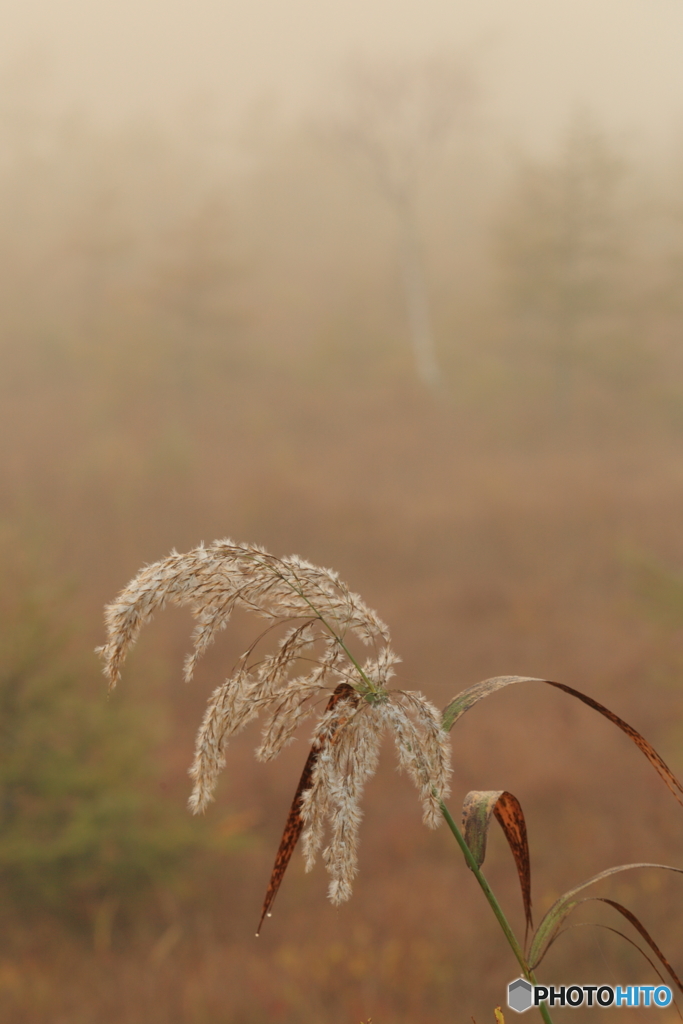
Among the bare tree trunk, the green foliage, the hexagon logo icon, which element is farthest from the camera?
the bare tree trunk

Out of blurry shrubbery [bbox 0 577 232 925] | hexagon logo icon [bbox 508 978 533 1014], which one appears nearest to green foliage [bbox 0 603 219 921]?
blurry shrubbery [bbox 0 577 232 925]

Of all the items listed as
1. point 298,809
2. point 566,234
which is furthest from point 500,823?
point 566,234

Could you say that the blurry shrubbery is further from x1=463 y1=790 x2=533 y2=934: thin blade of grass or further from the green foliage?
x1=463 y1=790 x2=533 y2=934: thin blade of grass

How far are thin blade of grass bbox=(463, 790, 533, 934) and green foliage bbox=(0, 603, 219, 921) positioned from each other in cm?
470

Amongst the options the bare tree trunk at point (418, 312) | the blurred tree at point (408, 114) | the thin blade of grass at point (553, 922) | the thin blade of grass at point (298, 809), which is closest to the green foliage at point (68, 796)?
the thin blade of grass at point (298, 809)

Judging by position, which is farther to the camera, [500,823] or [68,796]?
[68,796]

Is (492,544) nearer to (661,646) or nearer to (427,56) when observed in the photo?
(661,646)

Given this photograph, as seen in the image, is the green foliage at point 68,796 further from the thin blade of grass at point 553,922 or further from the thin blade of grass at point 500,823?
the thin blade of grass at point 553,922

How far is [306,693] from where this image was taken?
3.21ft

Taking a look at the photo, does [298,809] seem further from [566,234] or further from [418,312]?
[418,312]

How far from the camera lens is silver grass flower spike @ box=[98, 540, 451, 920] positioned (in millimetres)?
830

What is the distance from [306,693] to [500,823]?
0.98 ft

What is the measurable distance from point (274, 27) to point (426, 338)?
116 ft

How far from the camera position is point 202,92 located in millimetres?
31250
